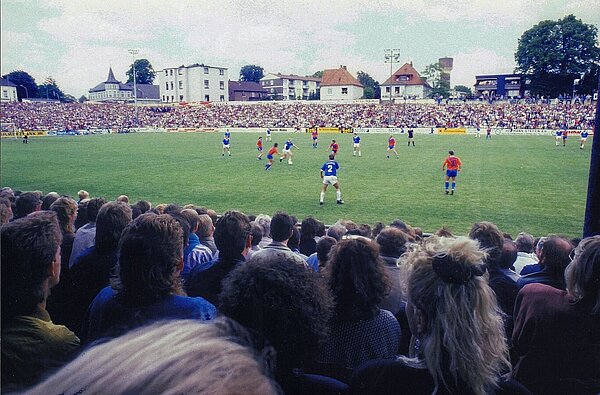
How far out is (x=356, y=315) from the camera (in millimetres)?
3062

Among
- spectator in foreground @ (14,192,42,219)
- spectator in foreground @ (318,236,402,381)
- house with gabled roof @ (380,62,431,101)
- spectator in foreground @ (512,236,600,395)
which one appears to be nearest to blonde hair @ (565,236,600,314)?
spectator in foreground @ (512,236,600,395)

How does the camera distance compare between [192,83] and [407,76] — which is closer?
[192,83]

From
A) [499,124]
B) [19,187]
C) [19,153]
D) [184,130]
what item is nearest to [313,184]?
[19,187]

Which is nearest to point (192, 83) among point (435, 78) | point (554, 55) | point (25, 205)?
point (435, 78)

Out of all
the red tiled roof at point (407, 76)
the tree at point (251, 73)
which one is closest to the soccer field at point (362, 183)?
the red tiled roof at point (407, 76)

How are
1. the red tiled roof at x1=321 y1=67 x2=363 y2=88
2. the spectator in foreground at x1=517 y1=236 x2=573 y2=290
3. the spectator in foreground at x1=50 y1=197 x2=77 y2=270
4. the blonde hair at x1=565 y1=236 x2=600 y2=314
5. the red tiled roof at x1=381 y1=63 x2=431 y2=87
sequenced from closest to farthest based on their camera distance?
the blonde hair at x1=565 y1=236 x2=600 y2=314 → the spectator in foreground at x1=517 y1=236 x2=573 y2=290 → the spectator in foreground at x1=50 y1=197 x2=77 y2=270 → the red tiled roof at x1=321 y1=67 x2=363 y2=88 → the red tiled roof at x1=381 y1=63 x2=431 y2=87

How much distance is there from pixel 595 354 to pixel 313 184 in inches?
A: 641

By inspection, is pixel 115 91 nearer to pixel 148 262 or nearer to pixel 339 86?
pixel 339 86

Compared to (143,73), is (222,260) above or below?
below

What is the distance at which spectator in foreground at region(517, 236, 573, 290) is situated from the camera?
4266 millimetres

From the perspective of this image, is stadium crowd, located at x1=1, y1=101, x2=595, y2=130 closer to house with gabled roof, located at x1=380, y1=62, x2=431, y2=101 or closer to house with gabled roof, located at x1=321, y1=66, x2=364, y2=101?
house with gabled roof, located at x1=321, y1=66, x2=364, y2=101

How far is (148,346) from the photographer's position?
1107mm

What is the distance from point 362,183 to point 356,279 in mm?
16186

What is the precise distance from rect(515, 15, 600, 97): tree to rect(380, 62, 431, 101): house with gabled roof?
29.1 meters
